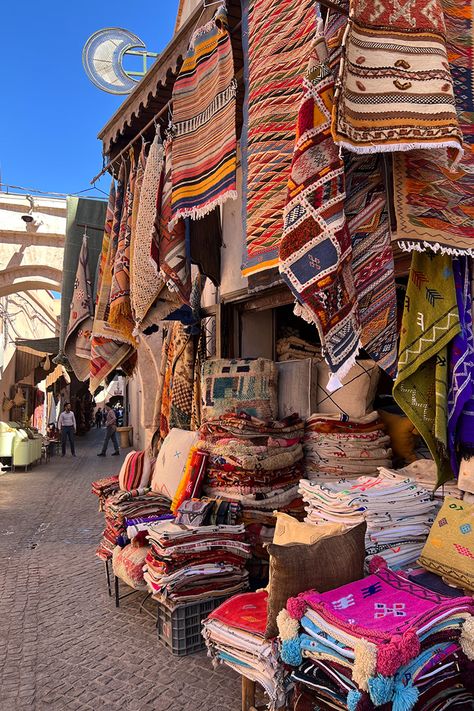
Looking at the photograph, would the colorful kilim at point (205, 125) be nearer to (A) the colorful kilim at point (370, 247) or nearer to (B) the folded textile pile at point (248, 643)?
(A) the colorful kilim at point (370, 247)

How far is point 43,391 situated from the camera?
2425cm

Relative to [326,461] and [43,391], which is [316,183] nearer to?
[326,461]

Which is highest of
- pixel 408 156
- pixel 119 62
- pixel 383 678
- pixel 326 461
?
pixel 119 62

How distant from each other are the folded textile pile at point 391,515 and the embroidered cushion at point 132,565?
148 cm

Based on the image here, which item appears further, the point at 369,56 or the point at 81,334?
the point at 81,334

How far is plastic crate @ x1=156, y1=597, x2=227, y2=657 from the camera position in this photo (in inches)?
130

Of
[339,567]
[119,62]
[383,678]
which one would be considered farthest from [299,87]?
[119,62]

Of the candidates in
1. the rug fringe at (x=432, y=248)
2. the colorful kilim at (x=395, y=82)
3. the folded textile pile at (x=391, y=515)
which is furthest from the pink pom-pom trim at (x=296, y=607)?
the colorful kilim at (x=395, y=82)

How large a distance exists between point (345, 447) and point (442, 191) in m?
1.95

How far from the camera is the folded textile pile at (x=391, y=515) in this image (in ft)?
8.98

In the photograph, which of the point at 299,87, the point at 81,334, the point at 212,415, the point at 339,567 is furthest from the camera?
the point at 81,334

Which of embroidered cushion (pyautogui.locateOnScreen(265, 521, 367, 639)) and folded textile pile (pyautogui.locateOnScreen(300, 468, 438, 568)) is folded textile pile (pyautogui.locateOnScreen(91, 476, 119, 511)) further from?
embroidered cushion (pyautogui.locateOnScreen(265, 521, 367, 639))

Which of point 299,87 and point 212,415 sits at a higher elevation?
point 299,87

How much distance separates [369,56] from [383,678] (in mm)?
2183
